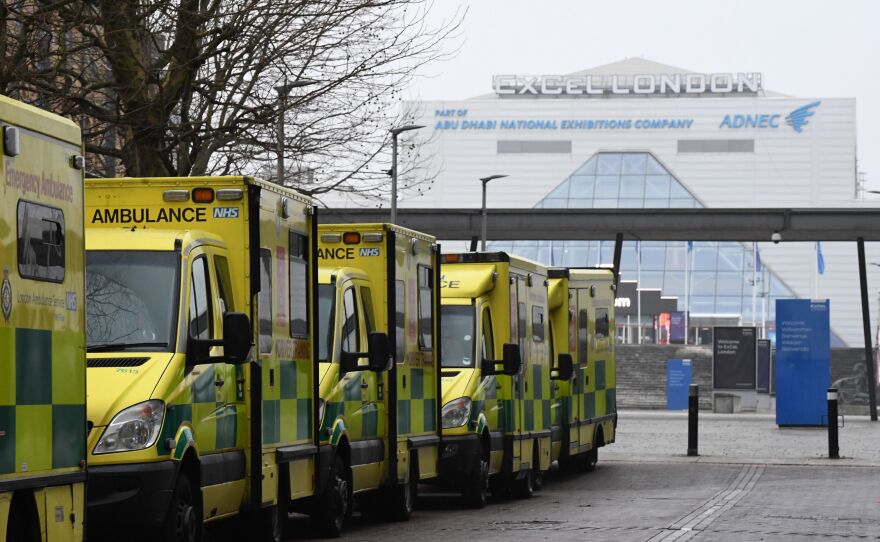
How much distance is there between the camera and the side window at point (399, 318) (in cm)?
1597

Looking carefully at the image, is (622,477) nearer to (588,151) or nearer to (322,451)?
(322,451)

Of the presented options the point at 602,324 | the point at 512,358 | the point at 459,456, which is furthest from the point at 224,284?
the point at 602,324

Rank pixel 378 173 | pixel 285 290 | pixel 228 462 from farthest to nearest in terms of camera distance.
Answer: pixel 378 173 → pixel 285 290 → pixel 228 462

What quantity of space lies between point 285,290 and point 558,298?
10.6 metres

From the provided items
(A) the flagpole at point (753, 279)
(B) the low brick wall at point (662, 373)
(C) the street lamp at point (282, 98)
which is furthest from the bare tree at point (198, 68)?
(A) the flagpole at point (753, 279)

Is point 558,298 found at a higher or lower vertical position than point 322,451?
higher

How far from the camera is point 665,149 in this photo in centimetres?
13400

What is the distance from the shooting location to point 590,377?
24484 millimetres

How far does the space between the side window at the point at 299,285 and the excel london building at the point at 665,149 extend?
365 feet

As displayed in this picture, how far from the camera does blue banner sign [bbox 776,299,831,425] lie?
38.4m

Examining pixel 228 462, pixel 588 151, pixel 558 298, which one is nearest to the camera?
pixel 228 462

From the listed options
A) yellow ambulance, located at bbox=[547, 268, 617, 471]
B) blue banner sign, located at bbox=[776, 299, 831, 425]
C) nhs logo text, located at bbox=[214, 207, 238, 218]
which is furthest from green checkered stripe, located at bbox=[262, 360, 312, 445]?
blue banner sign, located at bbox=[776, 299, 831, 425]

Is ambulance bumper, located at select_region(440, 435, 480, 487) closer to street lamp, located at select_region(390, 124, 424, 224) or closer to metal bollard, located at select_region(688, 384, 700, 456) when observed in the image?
metal bollard, located at select_region(688, 384, 700, 456)

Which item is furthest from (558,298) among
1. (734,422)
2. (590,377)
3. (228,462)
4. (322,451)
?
(734,422)
